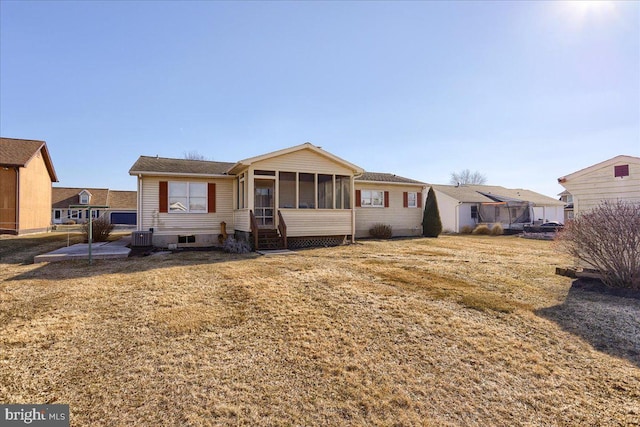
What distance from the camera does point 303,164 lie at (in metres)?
12.6

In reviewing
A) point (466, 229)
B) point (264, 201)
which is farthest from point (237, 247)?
point (466, 229)

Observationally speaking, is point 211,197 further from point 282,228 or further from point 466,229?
point 466,229

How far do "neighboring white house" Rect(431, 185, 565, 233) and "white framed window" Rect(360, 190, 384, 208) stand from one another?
8.62m

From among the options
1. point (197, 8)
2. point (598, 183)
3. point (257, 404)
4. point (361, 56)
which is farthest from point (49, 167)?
point (598, 183)

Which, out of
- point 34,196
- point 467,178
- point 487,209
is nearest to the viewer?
point 34,196

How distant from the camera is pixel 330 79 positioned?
1377cm

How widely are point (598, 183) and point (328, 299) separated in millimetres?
6952

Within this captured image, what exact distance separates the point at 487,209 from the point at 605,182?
72.3 ft

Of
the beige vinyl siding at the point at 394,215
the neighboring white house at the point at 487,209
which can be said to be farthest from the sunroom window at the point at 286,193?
the neighboring white house at the point at 487,209

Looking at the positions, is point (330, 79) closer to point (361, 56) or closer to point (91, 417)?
point (361, 56)

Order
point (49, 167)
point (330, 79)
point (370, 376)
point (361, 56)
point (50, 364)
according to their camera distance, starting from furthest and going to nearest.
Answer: point (49, 167), point (330, 79), point (361, 56), point (50, 364), point (370, 376)

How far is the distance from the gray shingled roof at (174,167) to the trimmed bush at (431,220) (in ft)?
40.5

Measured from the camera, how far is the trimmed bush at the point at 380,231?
56.9 ft

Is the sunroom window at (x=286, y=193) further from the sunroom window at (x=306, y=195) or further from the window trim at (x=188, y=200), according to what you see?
the window trim at (x=188, y=200)
